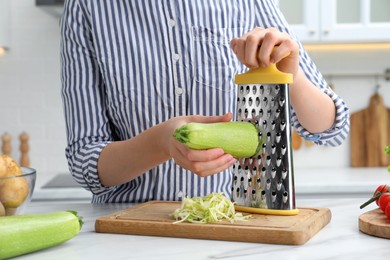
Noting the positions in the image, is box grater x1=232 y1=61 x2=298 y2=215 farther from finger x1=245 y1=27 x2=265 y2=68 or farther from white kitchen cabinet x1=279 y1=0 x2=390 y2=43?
white kitchen cabinet x1=279 y1=0 x2=390 y2=43

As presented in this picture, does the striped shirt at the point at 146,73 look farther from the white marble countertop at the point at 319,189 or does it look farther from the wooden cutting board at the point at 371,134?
the wooden cutting board at the point at 371,134

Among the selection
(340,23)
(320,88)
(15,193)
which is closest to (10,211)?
(15,193)

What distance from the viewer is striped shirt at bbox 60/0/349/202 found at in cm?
164

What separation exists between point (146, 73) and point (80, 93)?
17 centimetres

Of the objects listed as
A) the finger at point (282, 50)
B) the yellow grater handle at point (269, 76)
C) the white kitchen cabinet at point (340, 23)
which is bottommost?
the yellow grater handle at point (269, 76)

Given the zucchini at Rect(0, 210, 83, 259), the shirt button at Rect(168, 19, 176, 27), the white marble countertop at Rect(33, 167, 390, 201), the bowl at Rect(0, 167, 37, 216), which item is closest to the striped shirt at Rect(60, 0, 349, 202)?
the shirt button at Rect(168, 19, 176, 27)

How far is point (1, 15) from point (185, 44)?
1853 mm

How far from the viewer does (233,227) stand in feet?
3.66

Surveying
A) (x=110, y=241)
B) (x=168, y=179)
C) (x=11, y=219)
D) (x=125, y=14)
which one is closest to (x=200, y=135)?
(x=110, y=241)

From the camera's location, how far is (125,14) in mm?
1667

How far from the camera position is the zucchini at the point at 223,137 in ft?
3.82

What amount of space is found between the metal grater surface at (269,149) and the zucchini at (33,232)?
0.37 m

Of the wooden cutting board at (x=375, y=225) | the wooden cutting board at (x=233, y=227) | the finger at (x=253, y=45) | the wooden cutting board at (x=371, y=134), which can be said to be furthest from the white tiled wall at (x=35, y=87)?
the wooden cutting board at (x=375, y=225)

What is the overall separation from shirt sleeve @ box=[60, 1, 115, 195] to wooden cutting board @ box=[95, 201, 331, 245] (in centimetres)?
34
